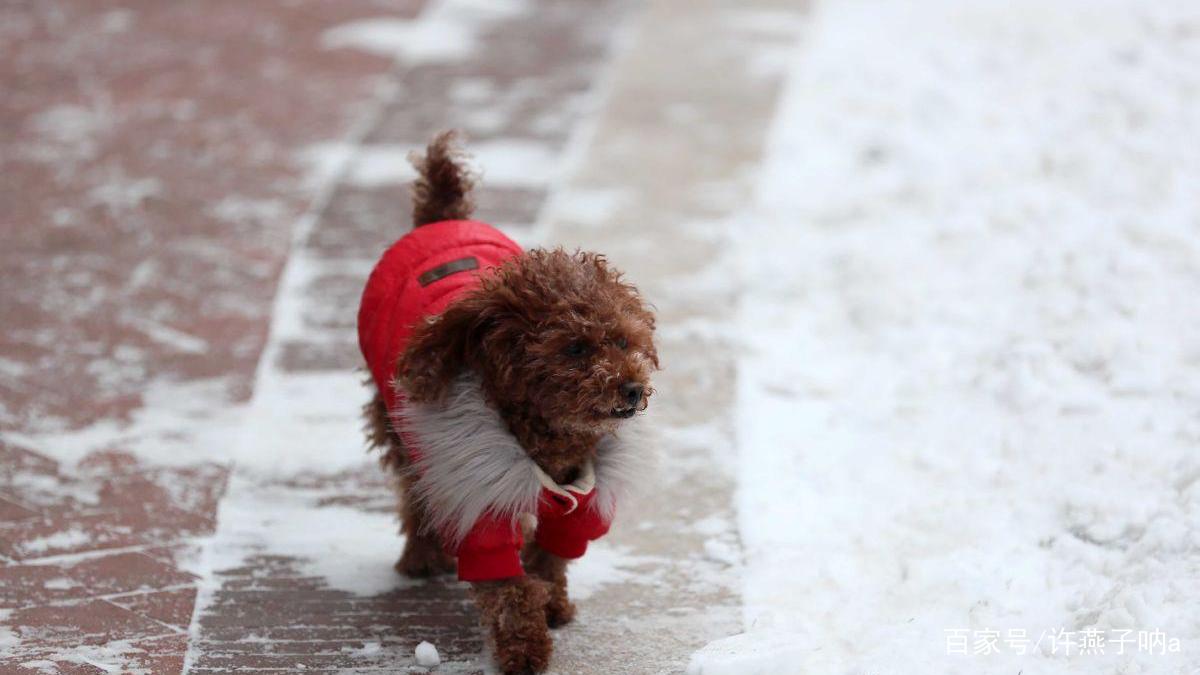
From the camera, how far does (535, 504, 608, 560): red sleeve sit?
11.8 ft

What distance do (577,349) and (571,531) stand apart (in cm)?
60

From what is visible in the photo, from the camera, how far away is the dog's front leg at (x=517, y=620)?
349 centimetres

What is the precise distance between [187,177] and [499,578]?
13.5 ft

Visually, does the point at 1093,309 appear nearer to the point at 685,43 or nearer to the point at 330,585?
the point at 330,585

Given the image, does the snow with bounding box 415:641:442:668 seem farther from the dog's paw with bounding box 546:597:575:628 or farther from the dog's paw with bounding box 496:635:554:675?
the dog's paw with bounding box 546:597:575:628

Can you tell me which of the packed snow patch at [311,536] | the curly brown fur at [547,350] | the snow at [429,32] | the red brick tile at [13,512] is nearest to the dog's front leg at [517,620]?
the curly brown fur at [547,350]

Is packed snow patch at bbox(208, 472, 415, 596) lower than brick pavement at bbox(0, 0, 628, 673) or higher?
lower

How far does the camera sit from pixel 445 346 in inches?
133

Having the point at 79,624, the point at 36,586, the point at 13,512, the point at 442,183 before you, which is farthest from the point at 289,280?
the point at 79,624

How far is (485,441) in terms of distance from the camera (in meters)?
3.40

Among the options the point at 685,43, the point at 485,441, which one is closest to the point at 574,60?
the point at 685,43

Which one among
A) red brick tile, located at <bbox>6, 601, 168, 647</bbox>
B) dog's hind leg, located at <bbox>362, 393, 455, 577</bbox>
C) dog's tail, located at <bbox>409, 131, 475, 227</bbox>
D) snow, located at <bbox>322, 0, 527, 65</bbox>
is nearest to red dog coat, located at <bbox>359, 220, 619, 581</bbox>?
dog's hind leg, located at <bbox>362, 393, 455, 577</bbox>

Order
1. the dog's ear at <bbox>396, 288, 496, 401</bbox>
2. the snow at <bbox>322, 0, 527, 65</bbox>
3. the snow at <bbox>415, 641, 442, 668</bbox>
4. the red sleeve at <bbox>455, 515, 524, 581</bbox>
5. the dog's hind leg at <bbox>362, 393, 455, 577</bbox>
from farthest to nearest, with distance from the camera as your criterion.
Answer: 1. the snow at <bbox>322, 0, 527, 65</bbox>
2. the dog's hind leg at <bbox>362, 393, 455, 577</bbox>
3. the snow at <bbox>415, 641, 442, 668</bbox>
4. the red sleeve at <bbox>455, 515, 524, 581</bbox>
5. the dog's ear at <bbox>396, 288, 496, 401</bbox>

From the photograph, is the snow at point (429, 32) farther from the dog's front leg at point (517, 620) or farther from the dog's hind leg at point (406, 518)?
the dog's front leg at point (517, 620)
